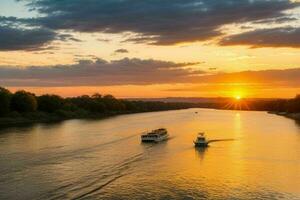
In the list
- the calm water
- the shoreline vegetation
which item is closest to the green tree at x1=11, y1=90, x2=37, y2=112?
the shoreline vegetation

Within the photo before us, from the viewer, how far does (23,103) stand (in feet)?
375

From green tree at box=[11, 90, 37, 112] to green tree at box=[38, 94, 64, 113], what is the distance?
7.48 meters

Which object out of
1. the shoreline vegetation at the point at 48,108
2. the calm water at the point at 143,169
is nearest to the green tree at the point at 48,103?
the shoreline vegetation at the point at 48,108

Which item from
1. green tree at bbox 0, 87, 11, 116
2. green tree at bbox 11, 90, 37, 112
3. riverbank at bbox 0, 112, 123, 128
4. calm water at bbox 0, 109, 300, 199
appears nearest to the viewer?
calm water at bbox 0, 109, 300, 199

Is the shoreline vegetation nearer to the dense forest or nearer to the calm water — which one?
the dense forest

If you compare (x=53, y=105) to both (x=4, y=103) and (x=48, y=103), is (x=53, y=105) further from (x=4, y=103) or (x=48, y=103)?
(x=4, y=103)

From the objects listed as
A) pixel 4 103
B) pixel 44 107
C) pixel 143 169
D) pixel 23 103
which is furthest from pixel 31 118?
pixel 143 169

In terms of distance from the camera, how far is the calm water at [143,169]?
112 ft

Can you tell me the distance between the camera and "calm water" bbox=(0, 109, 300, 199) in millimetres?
34169

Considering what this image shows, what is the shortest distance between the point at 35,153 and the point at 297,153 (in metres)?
32.1

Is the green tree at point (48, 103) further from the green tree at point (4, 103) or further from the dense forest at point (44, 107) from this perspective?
the green tree at point (4, 103)

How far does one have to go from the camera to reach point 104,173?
135 feet

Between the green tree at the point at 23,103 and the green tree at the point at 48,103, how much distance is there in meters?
7.48

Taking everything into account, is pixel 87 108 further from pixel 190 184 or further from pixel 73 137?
pixel 190 184
